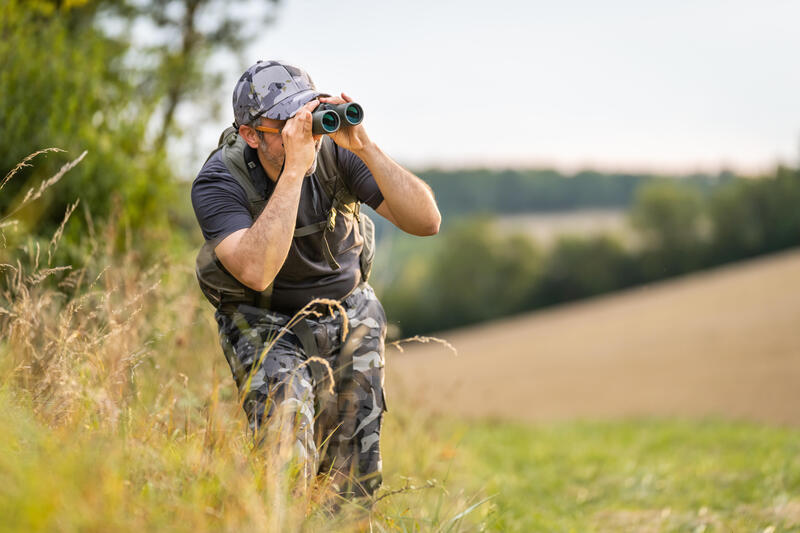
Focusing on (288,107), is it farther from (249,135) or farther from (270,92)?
(249,135)

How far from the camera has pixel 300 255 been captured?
2938 millimetres

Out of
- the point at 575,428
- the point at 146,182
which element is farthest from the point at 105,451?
the point at 575,428

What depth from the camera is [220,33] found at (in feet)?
41.7

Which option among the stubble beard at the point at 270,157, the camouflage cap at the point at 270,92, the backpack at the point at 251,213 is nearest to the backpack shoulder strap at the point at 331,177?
the backpack at the point at 251,213

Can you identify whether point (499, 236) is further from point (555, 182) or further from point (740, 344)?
point (740, 344)

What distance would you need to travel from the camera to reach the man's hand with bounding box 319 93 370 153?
111 inches

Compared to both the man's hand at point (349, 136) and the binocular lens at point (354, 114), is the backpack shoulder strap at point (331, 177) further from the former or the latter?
the binocular lens at point (354, 114)

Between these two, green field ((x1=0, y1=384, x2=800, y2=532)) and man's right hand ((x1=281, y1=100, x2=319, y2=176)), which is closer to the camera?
green field ((x1=0, y1=384, x2=800, y2=532))

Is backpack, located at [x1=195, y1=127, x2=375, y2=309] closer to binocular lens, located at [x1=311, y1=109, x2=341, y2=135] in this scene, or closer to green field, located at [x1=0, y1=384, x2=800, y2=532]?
binocular lens, located at [x1=311, y1=109, x2=341, y2=135]

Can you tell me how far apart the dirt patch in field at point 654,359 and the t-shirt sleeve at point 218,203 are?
A: 253 inches

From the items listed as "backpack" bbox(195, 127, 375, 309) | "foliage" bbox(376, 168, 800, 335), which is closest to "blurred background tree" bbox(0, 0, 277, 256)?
"backpack" bbox(195, 127, 375, 309)

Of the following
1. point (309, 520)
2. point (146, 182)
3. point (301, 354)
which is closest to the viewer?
point (309, 520)

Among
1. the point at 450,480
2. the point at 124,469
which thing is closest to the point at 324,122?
the point at 124,469

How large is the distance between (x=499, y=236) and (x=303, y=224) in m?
65.7
